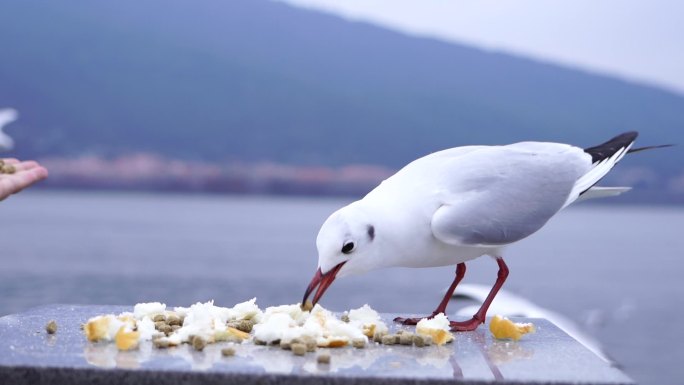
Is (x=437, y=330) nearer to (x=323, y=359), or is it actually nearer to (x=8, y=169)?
(x=323, y=359)

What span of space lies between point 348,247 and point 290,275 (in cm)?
3938

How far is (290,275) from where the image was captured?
42844 mm

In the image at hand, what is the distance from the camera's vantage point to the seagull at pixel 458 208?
12.1 feet

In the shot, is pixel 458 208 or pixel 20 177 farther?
pixel 20 177

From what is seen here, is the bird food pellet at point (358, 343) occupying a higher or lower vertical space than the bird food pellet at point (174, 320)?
lower

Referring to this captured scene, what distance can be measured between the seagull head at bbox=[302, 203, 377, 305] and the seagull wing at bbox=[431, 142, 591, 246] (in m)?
0.31

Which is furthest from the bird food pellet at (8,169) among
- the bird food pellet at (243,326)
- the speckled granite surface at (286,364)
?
the bird food pellet at (243,326)

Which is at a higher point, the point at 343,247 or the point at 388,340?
the point at 343,247

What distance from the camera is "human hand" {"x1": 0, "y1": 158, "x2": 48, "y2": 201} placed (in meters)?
5.23

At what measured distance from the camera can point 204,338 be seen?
11.1ft

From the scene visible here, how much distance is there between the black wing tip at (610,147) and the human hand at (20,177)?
2.69 meters

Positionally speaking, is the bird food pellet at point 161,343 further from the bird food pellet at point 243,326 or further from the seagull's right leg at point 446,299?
the seagull's right leg at point 446,299

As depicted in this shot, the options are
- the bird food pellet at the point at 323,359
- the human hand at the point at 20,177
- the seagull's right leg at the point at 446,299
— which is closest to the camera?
the bird food pellet at the point at 323,359

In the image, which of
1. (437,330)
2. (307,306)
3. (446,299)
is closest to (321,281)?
(307,306)
